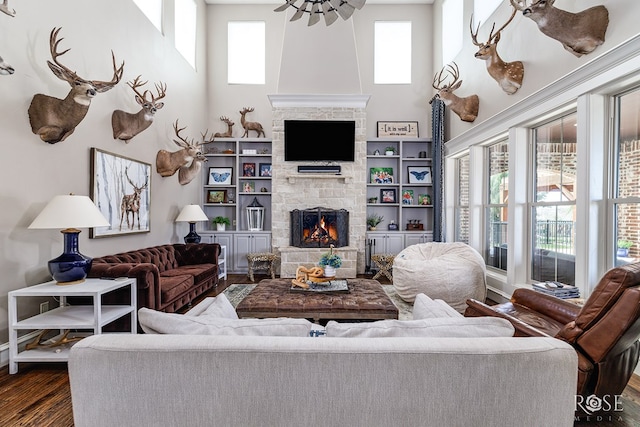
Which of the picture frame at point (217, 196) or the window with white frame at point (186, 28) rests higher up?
the window with white frame at point (186, 28)

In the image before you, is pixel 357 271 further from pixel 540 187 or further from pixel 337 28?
pixel 337 28

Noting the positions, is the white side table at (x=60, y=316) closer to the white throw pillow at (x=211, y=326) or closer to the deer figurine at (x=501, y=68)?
the white throw pillow at (x=211, y=326)

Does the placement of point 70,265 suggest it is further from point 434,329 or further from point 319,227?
point 319,227

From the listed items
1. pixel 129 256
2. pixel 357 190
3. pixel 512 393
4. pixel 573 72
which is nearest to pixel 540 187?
pixel 573 72

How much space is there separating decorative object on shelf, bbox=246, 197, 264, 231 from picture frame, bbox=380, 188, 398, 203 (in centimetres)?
238

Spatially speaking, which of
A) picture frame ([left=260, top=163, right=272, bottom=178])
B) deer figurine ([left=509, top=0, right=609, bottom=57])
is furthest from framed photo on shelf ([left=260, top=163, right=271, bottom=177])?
deer figurine ([left=509, top=0, right=609, bottom=57])

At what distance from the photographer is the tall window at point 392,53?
697 cm

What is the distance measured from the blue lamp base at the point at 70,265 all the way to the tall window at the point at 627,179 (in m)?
4.42

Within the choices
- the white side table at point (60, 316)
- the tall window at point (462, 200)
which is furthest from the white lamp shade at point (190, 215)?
the tall window at point (462, 200)

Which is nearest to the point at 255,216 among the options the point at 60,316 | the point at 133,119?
the point at 133,119

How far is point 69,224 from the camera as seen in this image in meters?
2.69

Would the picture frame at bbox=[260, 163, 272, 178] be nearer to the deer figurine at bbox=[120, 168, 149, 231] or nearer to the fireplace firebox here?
the fireplace firebox

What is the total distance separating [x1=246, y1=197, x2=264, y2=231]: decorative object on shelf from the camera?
6.71 meters

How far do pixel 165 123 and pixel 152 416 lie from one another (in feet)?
16.0
